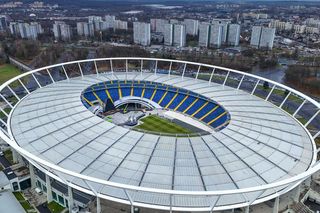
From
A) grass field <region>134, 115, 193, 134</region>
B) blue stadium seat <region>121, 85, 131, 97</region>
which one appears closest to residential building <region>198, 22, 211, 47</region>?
blue stadium seat <region>121, 85, 131, 97</region>

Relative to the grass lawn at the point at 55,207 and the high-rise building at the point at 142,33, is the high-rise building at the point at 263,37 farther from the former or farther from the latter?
the grass lawn at the point at 55,207

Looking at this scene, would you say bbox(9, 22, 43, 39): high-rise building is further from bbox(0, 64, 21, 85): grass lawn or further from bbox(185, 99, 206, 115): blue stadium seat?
bbox(185, 99, 206, 115): blue stadium seat

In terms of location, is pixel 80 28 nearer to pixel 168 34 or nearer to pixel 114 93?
pixel 168 34

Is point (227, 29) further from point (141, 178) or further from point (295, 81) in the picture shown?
point (141, 178)

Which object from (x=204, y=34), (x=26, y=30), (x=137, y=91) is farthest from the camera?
(x=26, y=30)

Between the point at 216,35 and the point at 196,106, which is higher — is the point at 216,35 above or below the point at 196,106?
below

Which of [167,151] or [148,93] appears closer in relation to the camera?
[167,151]

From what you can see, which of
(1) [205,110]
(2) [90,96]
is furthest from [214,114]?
(2) [90,96]
